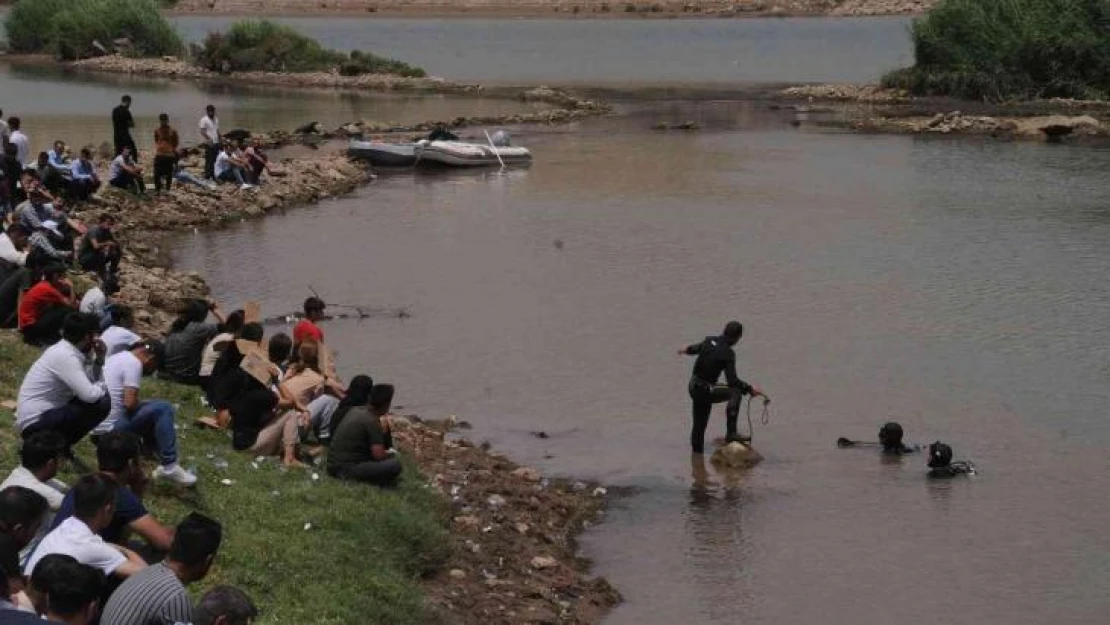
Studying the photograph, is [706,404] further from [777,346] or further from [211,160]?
[211,160]

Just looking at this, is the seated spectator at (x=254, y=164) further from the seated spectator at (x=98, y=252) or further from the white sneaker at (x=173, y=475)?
the white sneaker at (x=173, y=475)

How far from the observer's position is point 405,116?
193 feet

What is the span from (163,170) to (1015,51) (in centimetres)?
4080

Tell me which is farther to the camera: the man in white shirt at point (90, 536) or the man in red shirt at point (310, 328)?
the man in red shirt at point (310, 328)

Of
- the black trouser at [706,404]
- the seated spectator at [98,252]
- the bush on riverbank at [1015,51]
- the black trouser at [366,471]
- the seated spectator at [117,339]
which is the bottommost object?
the black trouser at [706,404]

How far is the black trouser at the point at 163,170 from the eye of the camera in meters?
32.6

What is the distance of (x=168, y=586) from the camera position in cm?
815

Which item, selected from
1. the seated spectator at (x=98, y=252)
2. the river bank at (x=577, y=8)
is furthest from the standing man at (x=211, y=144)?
the river bank at (x=577, y=8)

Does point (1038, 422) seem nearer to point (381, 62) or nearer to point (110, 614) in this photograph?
point (110, 614)

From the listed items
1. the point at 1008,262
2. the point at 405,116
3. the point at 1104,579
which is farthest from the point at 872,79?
the point at 1104,579

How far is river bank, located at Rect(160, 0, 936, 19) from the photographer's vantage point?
12412 centimetres

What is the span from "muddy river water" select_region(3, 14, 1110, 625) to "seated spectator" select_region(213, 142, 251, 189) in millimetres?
1726

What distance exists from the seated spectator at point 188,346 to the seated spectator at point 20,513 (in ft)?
24.7

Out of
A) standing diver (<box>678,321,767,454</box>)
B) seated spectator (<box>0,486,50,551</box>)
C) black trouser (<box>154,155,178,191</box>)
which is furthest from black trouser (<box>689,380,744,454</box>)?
black trouser (<box>154,155,178,191</box>)
